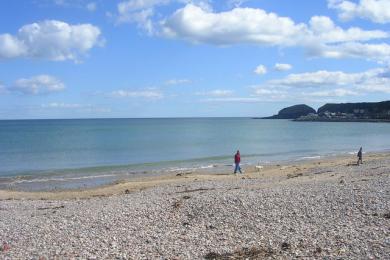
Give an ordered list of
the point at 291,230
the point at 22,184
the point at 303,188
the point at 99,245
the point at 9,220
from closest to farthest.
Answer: the point at 99,245 < the point at 291,230 < the point at 9,220 < the point at 303,188 < the point at 22,184

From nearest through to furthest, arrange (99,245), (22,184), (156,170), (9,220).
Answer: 1. (99,245)
2. (9,220)
3. (22,184)
4. (156,170)

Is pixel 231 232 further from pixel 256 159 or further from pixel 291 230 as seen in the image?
pixel 256 159

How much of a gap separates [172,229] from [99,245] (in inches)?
105

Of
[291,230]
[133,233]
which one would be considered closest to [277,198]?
[291,230]

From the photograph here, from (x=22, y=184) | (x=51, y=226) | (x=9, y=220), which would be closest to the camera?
(x=51, y=226)

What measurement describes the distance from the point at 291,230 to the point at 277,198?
4.41 meters

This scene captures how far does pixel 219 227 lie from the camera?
1520 centimetres

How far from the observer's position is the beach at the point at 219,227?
1238 cm

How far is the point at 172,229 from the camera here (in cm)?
1516

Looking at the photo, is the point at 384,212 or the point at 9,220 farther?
the point at 9,220

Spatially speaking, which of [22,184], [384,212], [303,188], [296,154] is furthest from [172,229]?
[296,154]

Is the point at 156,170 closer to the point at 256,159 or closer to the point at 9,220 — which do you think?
the point at 256,159

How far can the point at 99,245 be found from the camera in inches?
525

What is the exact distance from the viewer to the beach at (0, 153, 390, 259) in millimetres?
12375
